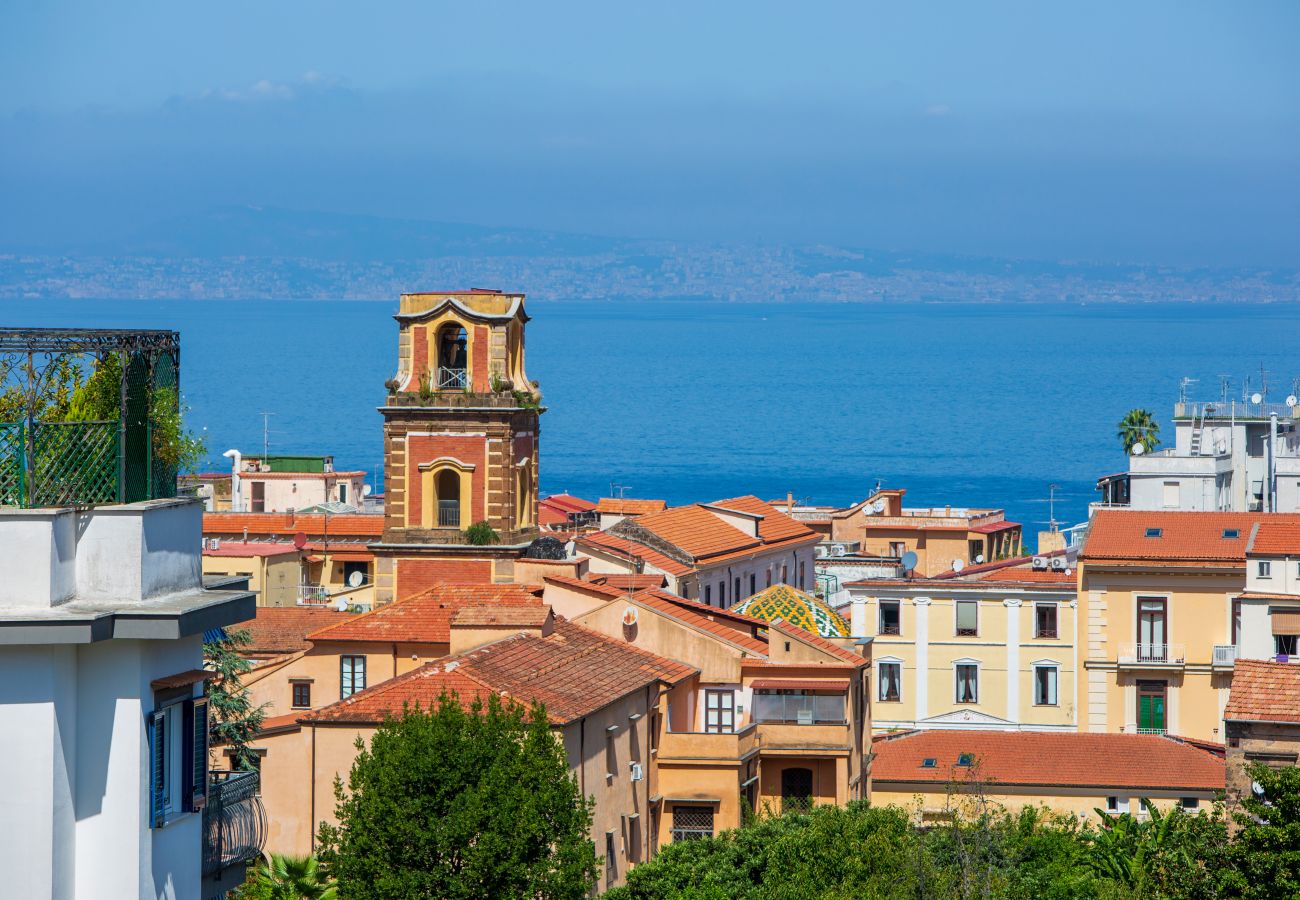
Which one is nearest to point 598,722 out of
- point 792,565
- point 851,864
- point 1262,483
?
point 851,864

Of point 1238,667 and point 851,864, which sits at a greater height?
point 1238,667

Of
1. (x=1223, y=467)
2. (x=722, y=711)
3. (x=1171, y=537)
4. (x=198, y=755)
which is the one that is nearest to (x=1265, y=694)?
(x=722, y=711)

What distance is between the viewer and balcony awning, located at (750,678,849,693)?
4684 centimetres

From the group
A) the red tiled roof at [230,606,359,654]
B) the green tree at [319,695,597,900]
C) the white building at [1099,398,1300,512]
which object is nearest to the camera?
the green tree at [319,695,597,900]

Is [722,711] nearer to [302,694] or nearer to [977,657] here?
[302,694]

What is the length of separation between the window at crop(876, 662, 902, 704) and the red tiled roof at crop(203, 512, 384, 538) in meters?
26.1

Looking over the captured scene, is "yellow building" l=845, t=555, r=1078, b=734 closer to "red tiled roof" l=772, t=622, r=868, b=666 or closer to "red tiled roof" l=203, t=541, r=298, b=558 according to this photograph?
"red tiled roof" l=772, t=622, r=868, b=666

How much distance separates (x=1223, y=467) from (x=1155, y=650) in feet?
74.9

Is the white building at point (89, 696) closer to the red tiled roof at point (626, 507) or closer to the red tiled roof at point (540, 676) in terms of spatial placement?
the red tiled roof at point (540, 676)

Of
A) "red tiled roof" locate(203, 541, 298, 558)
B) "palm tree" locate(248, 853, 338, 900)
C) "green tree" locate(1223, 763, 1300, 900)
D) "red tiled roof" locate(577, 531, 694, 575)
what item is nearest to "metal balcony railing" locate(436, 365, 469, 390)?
"red tiled roof" locate(577, 531, 694, 575)

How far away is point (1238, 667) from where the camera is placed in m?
38.9

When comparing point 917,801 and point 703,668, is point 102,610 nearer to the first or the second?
point 703,668

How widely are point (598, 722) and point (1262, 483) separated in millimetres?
52182

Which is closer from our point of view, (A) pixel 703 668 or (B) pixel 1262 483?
(A) pixel 703 668
